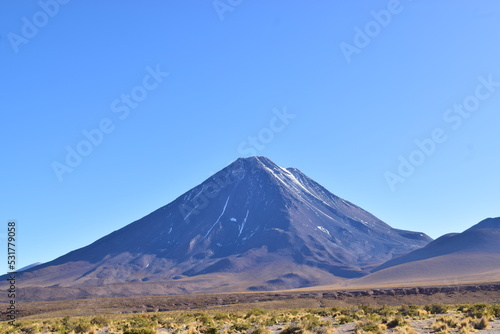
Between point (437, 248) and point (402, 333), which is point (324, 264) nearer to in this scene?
point (437, 248)

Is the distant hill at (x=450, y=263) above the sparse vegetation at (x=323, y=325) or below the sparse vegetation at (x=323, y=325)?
below

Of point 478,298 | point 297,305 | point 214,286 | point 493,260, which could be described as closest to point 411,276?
point 493,260

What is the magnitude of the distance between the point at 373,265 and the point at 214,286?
7397 cm

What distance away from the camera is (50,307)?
7069 centimetres

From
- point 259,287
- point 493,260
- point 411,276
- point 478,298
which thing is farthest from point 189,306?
point 493,260

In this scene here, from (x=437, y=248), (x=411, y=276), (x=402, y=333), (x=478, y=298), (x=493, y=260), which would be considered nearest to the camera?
(x=402, y=333)

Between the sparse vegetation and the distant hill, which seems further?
the distant hill

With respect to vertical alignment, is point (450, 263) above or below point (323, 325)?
below

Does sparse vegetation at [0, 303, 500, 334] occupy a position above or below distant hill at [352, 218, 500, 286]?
above

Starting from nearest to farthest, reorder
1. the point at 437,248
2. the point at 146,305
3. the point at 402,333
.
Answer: the point at 402,333
the point at 146,305
the point at 437,248

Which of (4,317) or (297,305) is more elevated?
(4,317)

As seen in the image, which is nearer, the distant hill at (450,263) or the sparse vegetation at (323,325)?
the sparse vegetation at (323,325)

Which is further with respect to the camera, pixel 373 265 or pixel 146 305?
pixel 373 265

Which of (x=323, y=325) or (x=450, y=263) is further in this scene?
(x=450, y=263)
